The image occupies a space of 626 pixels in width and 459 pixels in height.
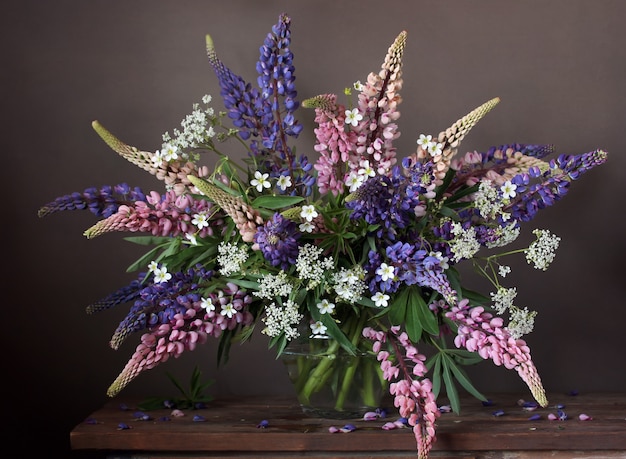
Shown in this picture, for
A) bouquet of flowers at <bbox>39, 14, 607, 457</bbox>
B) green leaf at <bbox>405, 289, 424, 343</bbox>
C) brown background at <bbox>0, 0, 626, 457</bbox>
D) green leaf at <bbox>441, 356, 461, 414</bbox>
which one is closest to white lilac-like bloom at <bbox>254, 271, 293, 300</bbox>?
bouquet of flowers at <bbox>39, 14, 607, 457</bbox>

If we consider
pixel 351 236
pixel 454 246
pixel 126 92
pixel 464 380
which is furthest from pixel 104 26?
pixel 464 380

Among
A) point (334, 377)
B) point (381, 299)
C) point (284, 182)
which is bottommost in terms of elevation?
point (334, 377)

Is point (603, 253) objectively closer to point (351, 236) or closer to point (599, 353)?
point (599, 353)

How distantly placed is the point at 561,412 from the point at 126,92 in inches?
49.5

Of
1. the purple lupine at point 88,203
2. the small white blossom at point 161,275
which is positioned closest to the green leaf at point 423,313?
the small white blossom at point 161,275

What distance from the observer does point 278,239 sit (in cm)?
132

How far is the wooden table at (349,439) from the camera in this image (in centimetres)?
139

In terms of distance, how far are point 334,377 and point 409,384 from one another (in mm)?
219

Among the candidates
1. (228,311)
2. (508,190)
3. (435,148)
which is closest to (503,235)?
(508,190)

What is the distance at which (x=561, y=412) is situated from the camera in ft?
5.04

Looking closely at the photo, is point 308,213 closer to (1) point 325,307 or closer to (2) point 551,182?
(1) point 325,307

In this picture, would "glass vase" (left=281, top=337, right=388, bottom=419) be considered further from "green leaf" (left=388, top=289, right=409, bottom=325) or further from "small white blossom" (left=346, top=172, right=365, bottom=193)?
"small white blossom" (left=346, top=172, right=365, bottom=193)

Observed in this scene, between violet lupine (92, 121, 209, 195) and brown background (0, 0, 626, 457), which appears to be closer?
violet lupine (92, 121, 209, 195)

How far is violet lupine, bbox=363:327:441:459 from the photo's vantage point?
1.27 m
